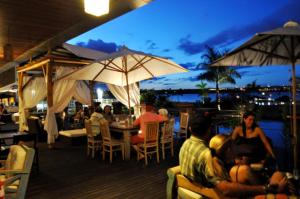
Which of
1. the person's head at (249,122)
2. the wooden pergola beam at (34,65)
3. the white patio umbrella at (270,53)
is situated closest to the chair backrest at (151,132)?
the white patio umbrella at (270,53)

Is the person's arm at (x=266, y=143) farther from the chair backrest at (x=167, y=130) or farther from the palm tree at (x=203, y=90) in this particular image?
the palm tree at (x=203, y=90)

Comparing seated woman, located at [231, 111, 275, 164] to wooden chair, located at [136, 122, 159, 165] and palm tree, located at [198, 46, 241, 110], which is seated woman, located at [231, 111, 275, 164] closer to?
wooden chair, located at [136, 122, 159, 165]

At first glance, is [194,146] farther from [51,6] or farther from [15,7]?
[15,7]

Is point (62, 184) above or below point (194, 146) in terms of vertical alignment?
below

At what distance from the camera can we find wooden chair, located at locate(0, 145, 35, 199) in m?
2.84

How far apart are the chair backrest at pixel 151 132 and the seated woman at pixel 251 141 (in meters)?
2.03

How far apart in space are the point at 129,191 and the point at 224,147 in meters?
1.71

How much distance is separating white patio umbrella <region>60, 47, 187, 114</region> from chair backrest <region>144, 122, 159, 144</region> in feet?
5.29

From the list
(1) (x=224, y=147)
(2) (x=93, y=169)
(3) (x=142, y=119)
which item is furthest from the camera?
(3) (x=142, y=119)

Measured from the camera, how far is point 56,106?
28.6 ft

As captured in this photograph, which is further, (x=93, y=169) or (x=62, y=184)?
(x=93, y=169)

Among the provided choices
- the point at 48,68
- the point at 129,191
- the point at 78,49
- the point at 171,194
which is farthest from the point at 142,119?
the point at 78,49

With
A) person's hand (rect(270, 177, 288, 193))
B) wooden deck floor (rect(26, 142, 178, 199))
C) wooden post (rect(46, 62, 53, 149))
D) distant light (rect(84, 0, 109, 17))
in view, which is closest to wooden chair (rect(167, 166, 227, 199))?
person's hand (rect(270, 177, 288, 193))

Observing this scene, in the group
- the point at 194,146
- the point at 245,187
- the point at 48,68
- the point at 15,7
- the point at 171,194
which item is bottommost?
the point at 171,194
